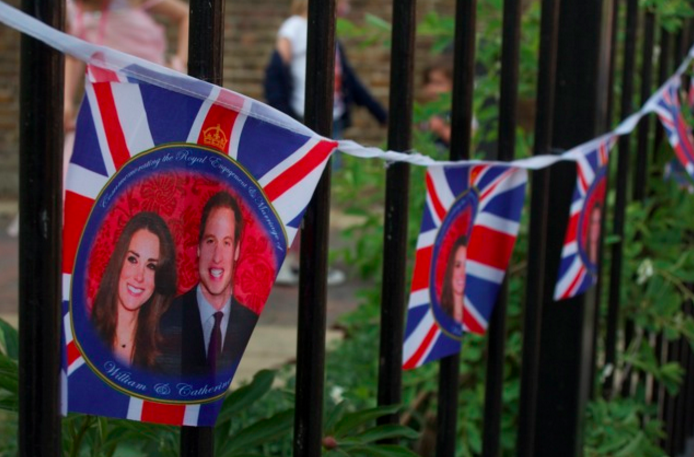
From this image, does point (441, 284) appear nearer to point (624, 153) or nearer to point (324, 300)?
point (324, 300)

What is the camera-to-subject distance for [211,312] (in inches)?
47.6

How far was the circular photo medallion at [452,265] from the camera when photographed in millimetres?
1753

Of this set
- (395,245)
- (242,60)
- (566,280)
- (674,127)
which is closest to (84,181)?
(395,245)

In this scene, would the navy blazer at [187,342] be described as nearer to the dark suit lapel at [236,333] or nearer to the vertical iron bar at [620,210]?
the dark suit lapel at [236,333]

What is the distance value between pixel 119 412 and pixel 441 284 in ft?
2.45

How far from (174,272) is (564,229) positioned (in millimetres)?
1270

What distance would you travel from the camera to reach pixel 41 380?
110cm

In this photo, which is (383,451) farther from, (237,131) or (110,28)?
(110,28)

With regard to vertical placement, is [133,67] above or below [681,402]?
above

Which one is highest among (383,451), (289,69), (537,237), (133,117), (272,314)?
(289,69)

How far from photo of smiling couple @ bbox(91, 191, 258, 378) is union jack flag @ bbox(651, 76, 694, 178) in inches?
71.8

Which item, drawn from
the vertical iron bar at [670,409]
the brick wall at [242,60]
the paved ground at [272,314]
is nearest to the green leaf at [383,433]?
the vertical iron bar at [670,409]

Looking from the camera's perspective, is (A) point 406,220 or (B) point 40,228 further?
(A) point 406,220

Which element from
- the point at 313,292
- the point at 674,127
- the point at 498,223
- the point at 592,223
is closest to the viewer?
the point at 313,292
